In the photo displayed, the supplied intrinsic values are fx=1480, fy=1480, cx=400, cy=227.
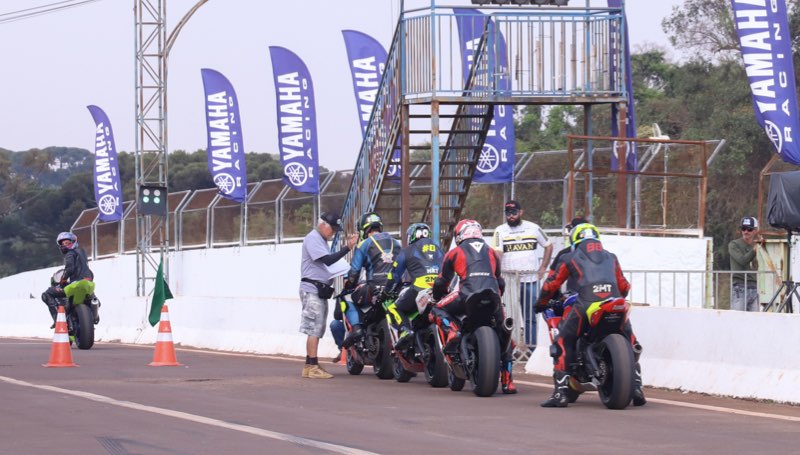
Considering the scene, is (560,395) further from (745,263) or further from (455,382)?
(745,263)


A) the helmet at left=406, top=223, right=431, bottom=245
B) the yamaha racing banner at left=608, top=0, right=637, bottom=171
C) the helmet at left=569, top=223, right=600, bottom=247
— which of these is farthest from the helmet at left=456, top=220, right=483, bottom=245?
the yamaha racing banner at left=608, top=0, right=637, bottom=171

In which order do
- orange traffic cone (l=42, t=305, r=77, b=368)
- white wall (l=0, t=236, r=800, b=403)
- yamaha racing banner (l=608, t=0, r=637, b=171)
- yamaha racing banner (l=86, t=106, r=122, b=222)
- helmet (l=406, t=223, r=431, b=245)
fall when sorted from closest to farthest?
white wall (l=0, t=236, r=800, b=403) < helmet (l=406, t=223, r=431, b=245) < orange traffic cone (l=42, t=305, r=77, b=368) < yamaha racing banner (l=608, t=0, r=637, b=171) < yamaha racing banner (l=86, t=106, r=122, b=222)

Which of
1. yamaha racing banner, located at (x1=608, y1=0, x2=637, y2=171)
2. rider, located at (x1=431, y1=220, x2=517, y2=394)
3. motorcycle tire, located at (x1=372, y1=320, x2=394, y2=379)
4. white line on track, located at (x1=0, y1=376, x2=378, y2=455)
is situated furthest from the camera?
yamaha racing banner, located at (x1=608, y1=0, x2=637, y2=171)

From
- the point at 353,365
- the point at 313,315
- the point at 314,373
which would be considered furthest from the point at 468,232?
the point at 353,365

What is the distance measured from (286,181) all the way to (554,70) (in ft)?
50.1

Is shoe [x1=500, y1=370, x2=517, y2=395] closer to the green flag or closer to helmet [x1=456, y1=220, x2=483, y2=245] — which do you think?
helmet [x1=456, y1=220, x2=483, y2=245]

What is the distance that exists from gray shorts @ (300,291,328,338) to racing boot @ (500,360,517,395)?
267 cm

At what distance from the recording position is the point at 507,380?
1362 cm

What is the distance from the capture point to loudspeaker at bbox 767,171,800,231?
753 inches

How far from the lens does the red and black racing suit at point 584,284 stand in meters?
12.3

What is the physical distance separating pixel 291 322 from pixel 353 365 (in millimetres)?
5017

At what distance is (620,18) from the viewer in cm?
2098

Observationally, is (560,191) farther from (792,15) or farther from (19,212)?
(19,212)

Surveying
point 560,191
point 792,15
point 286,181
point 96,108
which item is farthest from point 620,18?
point 96,108
